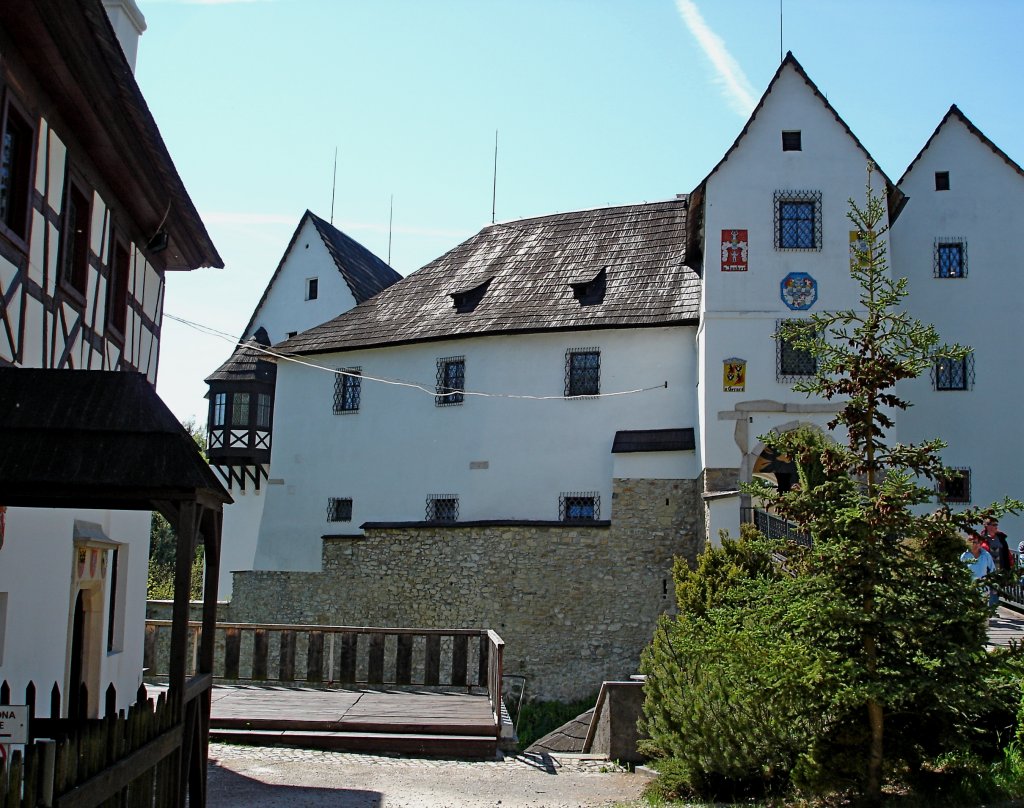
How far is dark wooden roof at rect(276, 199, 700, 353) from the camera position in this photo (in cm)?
2491

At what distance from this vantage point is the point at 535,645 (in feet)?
77.2

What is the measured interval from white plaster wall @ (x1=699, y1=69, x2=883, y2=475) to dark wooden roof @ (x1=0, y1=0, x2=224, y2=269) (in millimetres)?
11393

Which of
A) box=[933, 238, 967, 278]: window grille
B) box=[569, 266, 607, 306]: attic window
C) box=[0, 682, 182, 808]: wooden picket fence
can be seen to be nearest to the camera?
box=[0, 682, 182, 808]: wooden picket fence

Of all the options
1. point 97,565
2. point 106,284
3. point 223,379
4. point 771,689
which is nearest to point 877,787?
point 771,689

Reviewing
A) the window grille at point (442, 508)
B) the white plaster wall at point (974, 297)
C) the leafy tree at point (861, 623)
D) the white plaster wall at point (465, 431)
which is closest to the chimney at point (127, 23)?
the leafy tree at point (861, 623)

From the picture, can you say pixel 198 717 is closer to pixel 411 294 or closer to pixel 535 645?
pixel 535 645

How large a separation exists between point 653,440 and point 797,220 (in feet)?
17.6

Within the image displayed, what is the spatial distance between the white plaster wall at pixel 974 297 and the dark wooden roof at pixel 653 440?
436 centimetres

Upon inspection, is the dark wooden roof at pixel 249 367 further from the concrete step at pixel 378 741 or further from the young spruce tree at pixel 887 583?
the young spruce tree at pixel 887 583

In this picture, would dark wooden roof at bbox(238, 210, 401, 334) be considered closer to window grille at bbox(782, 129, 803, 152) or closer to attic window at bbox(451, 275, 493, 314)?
attic window at bbox(451, 275, 493, 314)

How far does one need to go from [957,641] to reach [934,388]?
15.7 meters

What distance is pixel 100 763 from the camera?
5594 millimetres

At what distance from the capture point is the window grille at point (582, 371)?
2466cm

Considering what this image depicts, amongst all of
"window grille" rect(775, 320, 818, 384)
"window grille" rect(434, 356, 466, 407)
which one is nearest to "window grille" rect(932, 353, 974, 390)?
"window grille" rect(775, 320, 818, 384)
